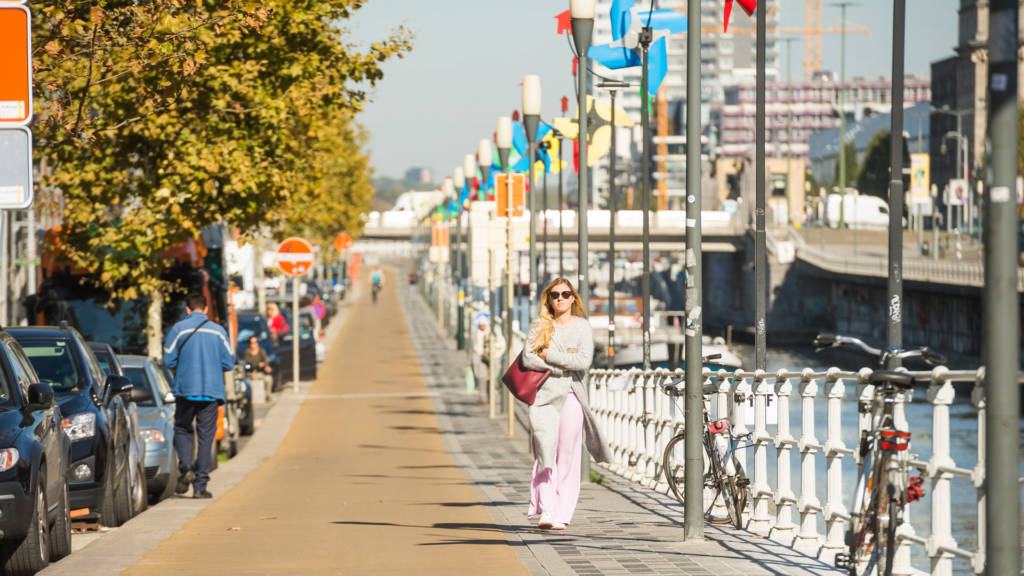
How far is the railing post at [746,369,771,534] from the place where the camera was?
11.7 m

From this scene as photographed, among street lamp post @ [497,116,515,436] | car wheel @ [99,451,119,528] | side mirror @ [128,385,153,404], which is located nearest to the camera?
car wheel @ [99,451,119,528]

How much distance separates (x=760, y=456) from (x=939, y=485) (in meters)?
4.21

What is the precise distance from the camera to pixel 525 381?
1151cm

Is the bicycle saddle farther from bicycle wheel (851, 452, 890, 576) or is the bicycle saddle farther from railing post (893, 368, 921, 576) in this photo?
→ bicycle wheel (851, 452, 890, 576)

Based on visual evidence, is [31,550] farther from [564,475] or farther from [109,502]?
[564,475]

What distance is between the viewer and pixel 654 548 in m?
10.2

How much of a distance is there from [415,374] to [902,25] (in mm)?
34733

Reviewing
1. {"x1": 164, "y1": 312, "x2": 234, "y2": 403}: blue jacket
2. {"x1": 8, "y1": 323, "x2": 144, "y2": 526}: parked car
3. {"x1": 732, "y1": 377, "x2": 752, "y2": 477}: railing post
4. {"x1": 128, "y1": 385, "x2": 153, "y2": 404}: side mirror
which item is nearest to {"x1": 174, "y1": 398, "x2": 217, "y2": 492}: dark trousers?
{"x1": 164, "y1": 312, "x2": 234, "y2": 403}: blue jacket

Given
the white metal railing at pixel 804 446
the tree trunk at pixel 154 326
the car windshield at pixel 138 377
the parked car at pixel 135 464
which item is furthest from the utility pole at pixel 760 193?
the tree trunk at pixel 154 326

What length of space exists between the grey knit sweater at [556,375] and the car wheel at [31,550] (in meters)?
3.30

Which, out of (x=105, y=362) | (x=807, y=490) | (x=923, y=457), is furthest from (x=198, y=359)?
(x=923, y=457)

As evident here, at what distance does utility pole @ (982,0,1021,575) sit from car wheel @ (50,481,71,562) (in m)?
6.84

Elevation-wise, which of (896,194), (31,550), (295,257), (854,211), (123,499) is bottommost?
(123,499)

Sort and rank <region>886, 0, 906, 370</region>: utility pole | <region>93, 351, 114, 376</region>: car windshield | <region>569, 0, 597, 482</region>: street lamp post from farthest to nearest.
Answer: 1. <region>569, 0, 597, 482</region>: street lamp post
2. <region>93, 351, 114, 376</region>: car windshield
3. <region>886, 0, 906, 370</region>: utility pole
